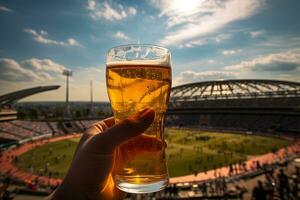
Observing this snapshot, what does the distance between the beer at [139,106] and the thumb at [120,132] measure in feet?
0.68

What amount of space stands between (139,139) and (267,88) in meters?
84.6

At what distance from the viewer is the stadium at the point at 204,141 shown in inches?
715

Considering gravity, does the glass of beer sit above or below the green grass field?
above

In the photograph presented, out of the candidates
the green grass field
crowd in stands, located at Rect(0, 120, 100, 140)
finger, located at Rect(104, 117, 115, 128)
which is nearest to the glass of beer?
finger, located at Rect(104, 117, 115, 128)

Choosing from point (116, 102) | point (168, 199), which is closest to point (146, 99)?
point (116, 102)

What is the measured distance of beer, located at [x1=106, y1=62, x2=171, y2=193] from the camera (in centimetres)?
157

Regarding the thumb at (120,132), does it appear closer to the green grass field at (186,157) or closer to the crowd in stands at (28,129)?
the green grass field at (186,157)

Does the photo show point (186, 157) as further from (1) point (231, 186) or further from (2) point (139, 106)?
(2) point (139, 106)

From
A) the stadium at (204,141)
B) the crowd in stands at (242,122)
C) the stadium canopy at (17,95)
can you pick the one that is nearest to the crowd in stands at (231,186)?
the stadium at (204,141)

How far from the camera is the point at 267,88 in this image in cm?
7794

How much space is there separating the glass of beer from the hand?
0.49 feet

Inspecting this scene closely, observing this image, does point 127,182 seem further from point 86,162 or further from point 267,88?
point 267,88

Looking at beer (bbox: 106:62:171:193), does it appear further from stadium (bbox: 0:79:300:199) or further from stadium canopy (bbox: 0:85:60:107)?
stadium canopy (bbox: 0:85:60:107)

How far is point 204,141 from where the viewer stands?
3959 cm
